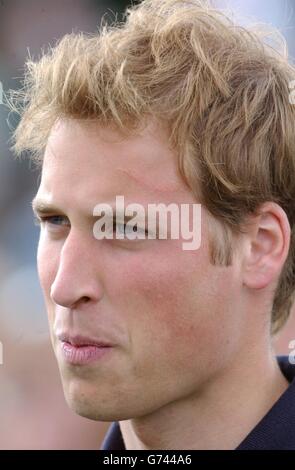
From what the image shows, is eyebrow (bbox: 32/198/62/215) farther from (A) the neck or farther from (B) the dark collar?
(B) the dark collar

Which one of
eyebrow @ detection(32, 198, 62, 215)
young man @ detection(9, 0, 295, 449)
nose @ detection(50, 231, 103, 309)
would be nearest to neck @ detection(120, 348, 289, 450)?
young man @ detection(9, 0, 295, 449)

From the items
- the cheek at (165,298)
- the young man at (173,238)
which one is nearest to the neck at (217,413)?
the young man at (173,238)

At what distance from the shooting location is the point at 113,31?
178cm

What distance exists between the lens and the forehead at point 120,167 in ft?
4.97

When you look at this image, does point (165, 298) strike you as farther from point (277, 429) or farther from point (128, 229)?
point (277, 429)

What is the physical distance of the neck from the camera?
5.29ft

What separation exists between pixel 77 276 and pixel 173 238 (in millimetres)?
200

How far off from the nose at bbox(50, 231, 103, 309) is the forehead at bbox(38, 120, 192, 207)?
0.10 meters

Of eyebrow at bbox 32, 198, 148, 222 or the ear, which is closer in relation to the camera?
eyebrow at bbox 32, 198, 148, 222

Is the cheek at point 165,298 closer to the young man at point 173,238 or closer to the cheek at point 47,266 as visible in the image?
the young man at point 173,238

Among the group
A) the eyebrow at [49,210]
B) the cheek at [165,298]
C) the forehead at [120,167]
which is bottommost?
the cheek at [165,298]

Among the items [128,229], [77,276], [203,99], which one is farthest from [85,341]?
[203,99]
